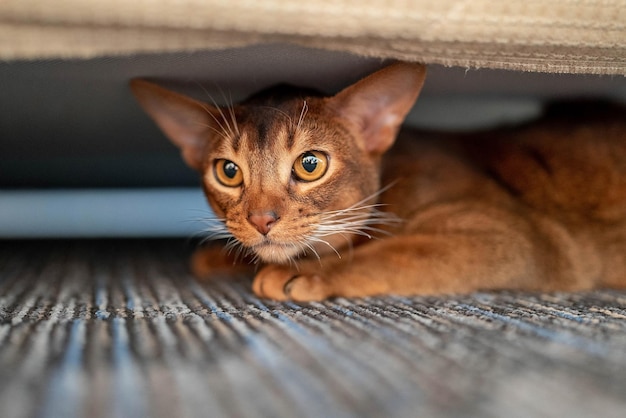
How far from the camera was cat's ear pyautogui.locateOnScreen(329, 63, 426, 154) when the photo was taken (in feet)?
3.87

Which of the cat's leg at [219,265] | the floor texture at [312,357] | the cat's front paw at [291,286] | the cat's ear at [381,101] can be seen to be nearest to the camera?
the floor texture at [312,357]

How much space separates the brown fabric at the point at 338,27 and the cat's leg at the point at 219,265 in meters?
0.75

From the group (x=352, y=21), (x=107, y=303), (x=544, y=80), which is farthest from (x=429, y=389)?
(x=544, y=80)

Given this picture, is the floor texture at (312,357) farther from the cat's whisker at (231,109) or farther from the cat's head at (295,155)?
the cat's whisker at (231,109)

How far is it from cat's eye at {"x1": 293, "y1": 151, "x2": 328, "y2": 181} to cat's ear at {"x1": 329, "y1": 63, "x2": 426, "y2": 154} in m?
0.14

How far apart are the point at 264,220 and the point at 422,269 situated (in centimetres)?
37

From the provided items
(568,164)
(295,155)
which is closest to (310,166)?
(295,155)

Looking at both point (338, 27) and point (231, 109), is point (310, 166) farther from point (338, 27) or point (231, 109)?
point (338, 27)

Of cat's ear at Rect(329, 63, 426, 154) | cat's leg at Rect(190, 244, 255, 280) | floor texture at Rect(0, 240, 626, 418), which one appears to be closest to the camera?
floor texture at Rect(0, 240, 626, 418)

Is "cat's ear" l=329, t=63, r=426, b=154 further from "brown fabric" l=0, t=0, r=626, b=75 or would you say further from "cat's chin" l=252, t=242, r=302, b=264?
"cat's chin" l=252, t=242, r=302, b=264

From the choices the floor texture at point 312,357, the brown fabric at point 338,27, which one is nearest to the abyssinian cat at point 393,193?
the floor texture at point 312,357

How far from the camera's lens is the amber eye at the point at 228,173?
1256 millimetres

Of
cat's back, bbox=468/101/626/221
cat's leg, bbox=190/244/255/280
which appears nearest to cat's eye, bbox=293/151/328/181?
cat's leg, bbox=190/244/255/280

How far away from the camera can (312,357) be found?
2.20ft
